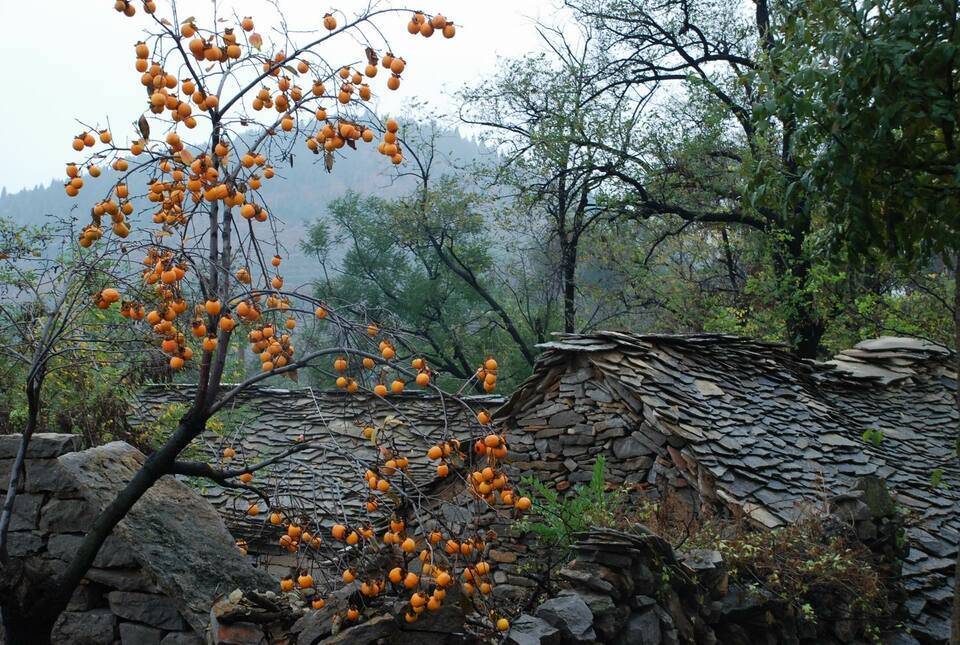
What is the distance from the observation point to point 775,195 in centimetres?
676

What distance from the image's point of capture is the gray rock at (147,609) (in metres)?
4.85

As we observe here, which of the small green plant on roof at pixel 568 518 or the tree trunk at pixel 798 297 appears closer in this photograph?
the small green plant on roof at pixel 568 518

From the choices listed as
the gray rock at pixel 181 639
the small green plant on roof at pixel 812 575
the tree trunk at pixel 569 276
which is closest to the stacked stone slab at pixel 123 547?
the gray rock at pixel 181 639

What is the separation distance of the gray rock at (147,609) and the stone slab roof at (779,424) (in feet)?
15.9

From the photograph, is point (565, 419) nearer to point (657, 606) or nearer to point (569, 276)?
point (657, 606)

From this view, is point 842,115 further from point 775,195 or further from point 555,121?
point 555,121

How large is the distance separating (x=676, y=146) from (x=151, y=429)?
1112 centimetres

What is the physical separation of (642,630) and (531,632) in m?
0.95

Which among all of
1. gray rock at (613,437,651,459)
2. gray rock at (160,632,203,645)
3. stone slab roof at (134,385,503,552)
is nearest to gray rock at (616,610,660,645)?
gray rock at (160,632,203,645)

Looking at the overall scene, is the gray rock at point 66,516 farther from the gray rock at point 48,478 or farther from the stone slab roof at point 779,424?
the stone slab roof at point 779,424

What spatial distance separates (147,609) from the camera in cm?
491

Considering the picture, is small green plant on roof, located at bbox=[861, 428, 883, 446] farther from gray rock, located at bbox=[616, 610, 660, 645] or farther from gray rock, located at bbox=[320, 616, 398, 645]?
gray rock, located at bbox=[320, 616, 398, 645]

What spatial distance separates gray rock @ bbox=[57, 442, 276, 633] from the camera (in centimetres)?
460

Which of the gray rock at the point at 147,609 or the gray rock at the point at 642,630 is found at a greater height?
the gray rock at the point at 147,609
